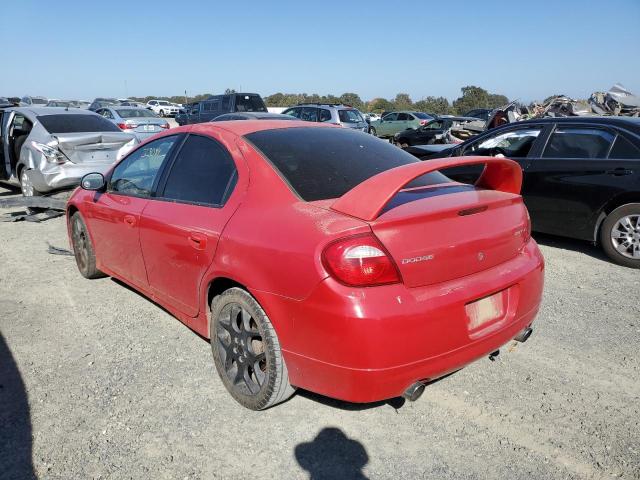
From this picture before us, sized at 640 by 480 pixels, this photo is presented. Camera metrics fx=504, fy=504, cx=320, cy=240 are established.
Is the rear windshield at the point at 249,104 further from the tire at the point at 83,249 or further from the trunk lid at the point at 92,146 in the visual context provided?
the tire at the point at 83,249

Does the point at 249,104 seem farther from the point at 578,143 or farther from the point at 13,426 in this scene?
the point at 13,426

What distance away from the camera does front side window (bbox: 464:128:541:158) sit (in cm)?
616

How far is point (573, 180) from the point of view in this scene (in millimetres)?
5516

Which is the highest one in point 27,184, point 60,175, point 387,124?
point 60,175

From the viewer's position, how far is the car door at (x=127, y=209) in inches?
145

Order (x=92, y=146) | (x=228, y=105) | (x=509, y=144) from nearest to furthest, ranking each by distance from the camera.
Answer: (x=509, y=144)
(x=92, y=146)
(x=228, y=105)

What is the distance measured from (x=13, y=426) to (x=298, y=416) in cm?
151

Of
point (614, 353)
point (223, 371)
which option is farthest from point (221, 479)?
point (614, 353)

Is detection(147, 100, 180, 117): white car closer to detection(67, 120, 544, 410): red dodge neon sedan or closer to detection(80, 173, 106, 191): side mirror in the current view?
detection(80, 173, 106, 191): side mirror

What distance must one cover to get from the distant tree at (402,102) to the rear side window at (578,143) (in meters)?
50.3

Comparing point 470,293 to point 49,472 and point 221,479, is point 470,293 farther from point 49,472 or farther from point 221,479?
point 49,472

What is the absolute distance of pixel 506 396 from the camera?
2.89 meters

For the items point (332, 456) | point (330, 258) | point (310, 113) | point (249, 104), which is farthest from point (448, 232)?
point (249, 104)

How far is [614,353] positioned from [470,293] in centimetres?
169
